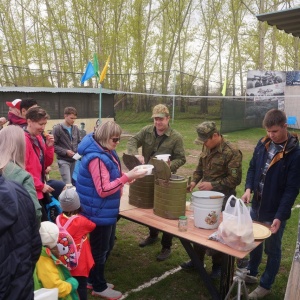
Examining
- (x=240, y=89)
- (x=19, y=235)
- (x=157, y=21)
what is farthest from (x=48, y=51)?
(x=19, y=235)

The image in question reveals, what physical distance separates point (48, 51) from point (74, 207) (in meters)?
29.8

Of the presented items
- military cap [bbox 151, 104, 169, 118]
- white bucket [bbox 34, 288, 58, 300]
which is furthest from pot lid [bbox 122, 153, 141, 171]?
white bucket [bbox 34, 288, 58, 300]

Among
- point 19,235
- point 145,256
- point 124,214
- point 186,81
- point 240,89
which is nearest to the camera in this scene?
point 19,235

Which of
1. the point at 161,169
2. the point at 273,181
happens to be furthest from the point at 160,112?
the point at 273,181

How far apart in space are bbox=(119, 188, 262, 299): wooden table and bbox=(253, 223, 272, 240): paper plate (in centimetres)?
4

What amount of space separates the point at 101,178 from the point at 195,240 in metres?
0.90

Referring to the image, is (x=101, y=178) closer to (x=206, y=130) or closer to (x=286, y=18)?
(x=206, y=130)

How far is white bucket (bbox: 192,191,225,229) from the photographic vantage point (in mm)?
2748

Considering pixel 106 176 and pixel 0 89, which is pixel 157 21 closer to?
pixel 0 89

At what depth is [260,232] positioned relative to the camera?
268cm

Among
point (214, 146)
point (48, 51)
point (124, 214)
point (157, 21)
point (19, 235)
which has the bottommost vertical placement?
point (124, 214)

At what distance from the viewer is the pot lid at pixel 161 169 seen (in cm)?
296

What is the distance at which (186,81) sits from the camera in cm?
2597

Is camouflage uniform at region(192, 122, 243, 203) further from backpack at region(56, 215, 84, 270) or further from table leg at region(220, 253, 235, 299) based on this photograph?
backpack at region(56, 215, 84, 270)
